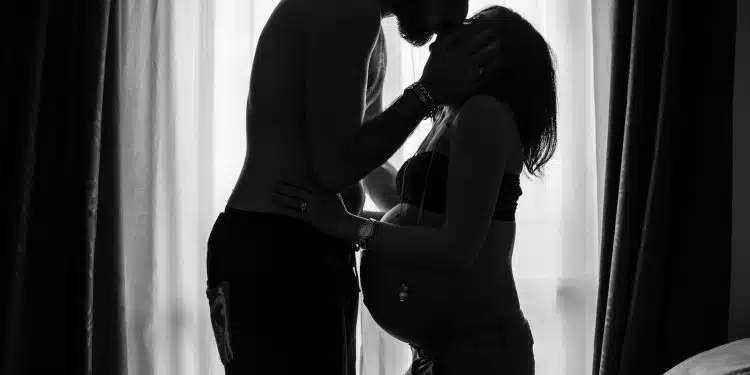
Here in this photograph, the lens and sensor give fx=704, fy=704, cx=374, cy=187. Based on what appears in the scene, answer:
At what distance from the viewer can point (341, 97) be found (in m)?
1.11

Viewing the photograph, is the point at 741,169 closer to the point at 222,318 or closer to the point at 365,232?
the point at 365,232

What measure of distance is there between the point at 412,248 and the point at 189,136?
55.9 inches

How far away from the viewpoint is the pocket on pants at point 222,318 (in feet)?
3.70

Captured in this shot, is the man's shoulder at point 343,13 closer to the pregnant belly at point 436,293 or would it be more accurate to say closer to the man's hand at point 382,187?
the pregnant belly at point 436,293

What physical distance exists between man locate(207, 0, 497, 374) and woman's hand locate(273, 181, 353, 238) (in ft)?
0.04

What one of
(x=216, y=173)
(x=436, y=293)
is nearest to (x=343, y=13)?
(x=436, y=293)

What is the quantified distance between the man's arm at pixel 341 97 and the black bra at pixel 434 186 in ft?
0.27

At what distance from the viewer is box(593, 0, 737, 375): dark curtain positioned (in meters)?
2.21

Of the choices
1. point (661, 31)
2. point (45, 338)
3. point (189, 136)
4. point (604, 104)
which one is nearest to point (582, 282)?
point (604, 104)

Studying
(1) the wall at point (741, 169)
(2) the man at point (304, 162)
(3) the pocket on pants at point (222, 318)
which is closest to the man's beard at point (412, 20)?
(2) the man at point (304, 162)

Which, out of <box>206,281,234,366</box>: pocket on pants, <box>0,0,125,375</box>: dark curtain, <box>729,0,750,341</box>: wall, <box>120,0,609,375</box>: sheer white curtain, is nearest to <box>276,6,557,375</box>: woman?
<box>206,281,234,366</box>: pocket on pants

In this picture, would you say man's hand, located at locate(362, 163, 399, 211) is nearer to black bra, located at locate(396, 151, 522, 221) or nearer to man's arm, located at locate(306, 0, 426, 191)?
black bra, located at locate(396, 151, 522, 221)

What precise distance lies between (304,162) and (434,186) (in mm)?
220

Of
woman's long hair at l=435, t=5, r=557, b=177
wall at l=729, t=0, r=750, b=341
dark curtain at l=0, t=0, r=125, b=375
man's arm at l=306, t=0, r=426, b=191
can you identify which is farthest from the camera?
wall at l=729, t=0, r=750, b=341
